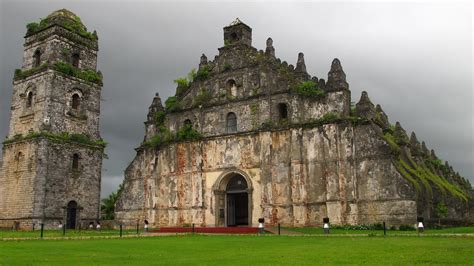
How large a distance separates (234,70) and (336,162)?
9820 millimetres

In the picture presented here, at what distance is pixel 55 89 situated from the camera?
40.0m

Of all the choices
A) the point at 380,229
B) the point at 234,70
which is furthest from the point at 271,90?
the point at 380,229

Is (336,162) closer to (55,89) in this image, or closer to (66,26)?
(55,89)

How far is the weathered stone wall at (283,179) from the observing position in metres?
27.7

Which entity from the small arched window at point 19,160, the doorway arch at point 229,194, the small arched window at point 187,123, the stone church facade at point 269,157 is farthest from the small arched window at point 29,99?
the doorway arch at point 229,194

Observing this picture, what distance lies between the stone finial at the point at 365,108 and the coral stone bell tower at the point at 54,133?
859 inches

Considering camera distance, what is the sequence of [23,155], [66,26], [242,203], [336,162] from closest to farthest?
1. [336,162]
2. [242,203]
3. [23,155]
4. [66,26]

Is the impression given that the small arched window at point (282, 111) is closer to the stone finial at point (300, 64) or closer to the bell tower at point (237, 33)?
the stone finial at point (300, 64)

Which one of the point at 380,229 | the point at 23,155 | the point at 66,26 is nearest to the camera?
the point at 380,229

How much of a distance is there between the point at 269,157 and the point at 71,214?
56.9 feet

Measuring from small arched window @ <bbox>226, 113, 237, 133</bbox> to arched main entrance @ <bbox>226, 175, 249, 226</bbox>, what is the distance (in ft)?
10.1

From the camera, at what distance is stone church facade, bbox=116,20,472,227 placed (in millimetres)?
28094

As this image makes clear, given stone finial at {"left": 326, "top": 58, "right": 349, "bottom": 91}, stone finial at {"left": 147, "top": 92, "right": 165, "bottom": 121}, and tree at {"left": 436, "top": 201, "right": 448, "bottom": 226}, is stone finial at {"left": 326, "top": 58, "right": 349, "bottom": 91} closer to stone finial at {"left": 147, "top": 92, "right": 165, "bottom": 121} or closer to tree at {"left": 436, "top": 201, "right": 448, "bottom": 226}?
tree at {"left": 436, "top": 201, "right": 448, "bottom": 226}

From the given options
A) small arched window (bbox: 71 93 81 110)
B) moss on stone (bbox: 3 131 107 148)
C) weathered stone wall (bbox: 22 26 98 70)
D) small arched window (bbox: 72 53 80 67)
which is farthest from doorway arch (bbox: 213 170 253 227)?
small arched window (bbox: 72 53 80 67)
